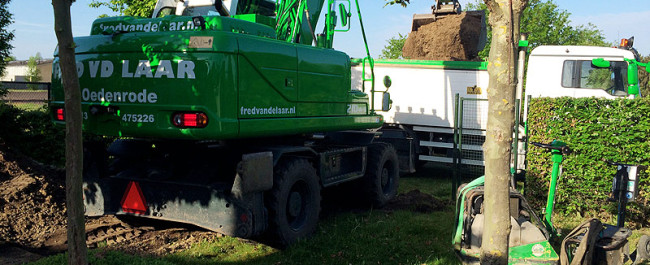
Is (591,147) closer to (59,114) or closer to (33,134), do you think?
(59,114)

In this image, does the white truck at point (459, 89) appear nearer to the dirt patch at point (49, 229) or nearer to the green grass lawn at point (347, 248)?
the green grass lawn at point (347, 248)

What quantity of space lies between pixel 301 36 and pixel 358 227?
2.76m

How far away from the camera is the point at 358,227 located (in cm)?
736

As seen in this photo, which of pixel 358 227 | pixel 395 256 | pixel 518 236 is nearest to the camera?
pixel 518 236

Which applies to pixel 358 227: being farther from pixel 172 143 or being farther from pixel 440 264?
pixel 172 143

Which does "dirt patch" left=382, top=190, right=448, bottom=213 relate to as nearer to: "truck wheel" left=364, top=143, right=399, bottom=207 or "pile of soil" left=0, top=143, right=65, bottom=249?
"truck wheel" left=364, top=143, right=399, bottom=207

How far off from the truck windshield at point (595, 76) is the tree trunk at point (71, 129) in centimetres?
950

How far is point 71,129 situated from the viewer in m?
3.50

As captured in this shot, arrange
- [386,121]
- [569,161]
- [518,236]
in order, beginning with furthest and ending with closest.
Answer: [386,121] → [569,161] → [518,236]

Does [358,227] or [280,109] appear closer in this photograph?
[280,109]

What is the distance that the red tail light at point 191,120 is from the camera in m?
5.26

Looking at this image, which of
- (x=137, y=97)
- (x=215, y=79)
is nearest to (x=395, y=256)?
(x=215, y=79)

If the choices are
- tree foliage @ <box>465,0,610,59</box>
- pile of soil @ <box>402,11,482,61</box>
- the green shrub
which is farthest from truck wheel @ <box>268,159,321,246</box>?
tree foliage @ <box>465,0,610,59</box>

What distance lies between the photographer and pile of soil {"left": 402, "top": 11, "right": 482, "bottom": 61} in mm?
12922
